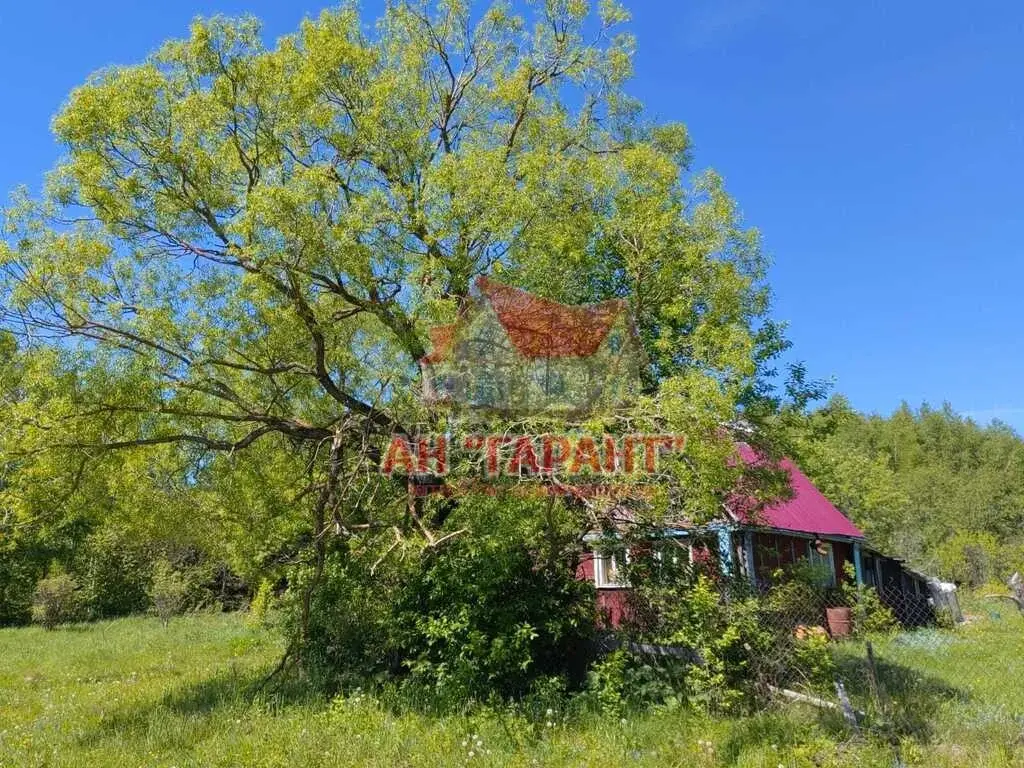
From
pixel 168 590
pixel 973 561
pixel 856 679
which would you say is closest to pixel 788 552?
pixel 856 679

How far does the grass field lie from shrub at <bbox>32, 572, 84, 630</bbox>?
11.7 meters

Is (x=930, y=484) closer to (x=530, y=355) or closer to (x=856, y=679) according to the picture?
(x=856, y=679)

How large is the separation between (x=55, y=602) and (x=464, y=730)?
64.0ft

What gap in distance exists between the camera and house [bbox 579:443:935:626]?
27.8 feet

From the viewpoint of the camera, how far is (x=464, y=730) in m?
7.14

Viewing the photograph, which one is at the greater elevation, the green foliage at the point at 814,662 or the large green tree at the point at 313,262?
the large green tree at the point at 313,262

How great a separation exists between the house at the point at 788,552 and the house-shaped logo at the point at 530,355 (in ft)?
5.90

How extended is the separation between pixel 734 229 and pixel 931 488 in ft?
162

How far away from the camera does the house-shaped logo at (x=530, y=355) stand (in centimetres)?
805

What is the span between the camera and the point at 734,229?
922 centimetres

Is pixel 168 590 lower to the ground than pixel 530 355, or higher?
lower

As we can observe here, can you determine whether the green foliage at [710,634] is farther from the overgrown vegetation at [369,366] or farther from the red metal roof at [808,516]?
the red metal roof at [808,516]

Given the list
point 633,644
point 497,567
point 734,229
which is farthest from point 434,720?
point 734,229

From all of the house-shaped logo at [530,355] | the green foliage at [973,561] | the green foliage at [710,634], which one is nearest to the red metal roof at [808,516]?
the green foliage at [710,634]
